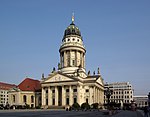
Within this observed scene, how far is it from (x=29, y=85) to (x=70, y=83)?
26.7m

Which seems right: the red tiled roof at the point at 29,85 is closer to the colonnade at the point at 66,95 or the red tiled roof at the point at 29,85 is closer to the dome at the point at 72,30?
the colonnade at the point at 66,95

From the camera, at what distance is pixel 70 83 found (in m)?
88.2

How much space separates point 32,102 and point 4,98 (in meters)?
43.4

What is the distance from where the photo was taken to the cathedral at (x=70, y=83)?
88062 mm

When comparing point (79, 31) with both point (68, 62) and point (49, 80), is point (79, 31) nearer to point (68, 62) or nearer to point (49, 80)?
point (68, 62)

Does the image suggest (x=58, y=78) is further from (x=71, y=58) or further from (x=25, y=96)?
(x=25, y=96)

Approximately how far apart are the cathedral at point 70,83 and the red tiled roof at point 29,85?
1123 cm

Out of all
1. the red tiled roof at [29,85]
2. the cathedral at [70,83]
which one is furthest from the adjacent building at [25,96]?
the cathedral at [70,83]

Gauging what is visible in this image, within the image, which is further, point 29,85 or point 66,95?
point 29,85

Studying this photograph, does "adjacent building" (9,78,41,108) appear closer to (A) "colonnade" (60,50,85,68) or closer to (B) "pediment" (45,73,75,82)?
(B) "pediment" (45,73,75,82)

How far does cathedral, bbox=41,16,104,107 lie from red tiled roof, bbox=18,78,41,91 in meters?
11.2

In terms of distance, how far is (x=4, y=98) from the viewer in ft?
461

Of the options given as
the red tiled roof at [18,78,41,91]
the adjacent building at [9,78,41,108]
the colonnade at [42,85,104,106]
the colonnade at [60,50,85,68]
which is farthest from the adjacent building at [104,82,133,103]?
the colonnade at [42,85,104,106]


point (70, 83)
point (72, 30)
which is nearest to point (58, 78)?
point (70, 83)
